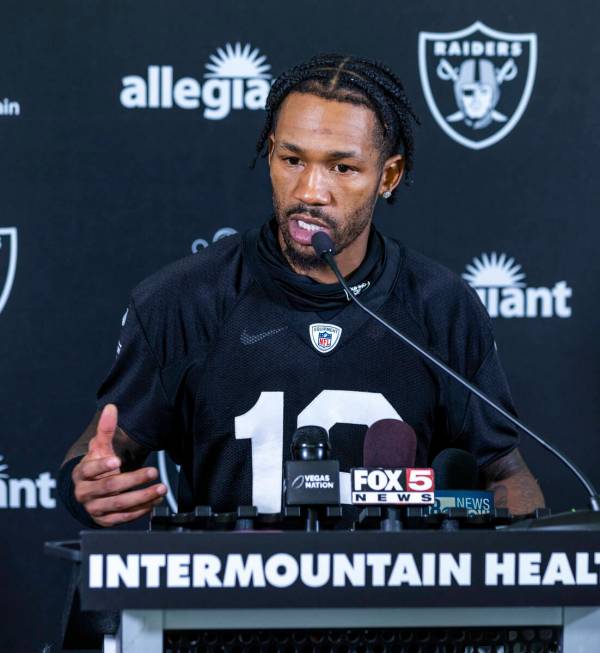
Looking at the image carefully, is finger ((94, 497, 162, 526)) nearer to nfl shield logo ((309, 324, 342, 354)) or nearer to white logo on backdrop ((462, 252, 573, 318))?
nfl shield logo ((309, 324, 342, 354))

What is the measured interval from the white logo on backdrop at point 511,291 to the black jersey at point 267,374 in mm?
662

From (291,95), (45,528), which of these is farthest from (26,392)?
(291,95)

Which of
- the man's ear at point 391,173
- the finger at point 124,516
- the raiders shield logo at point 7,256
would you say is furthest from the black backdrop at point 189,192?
the finger at point 124,516

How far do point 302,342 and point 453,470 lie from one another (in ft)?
1.31

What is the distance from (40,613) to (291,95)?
1328mm

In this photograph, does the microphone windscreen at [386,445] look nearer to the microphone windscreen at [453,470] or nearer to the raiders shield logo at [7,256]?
the microphone windscreen at [453,470]

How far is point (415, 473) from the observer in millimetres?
1118

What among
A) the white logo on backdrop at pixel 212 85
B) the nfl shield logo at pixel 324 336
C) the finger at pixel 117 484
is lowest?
the finger at pixel 117 484

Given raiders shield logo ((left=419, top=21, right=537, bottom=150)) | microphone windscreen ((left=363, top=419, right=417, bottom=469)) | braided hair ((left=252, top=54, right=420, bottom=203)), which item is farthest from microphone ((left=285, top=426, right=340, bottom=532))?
raiders shield logo ((left=419, top=21, right=537, bottom=150))

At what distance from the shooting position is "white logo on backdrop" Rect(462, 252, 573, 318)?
2541mm

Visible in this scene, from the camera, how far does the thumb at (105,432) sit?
131 cm

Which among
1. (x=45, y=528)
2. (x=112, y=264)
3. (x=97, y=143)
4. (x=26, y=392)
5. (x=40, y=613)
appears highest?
(x=97, y=143)

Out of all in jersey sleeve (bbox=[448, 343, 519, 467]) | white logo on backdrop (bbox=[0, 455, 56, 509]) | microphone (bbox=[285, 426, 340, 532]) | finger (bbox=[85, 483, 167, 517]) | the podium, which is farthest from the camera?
white logo on backdrop (bbox=[0, 455, 56, 509])

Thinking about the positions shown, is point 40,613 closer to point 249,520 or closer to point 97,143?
point 97,143
